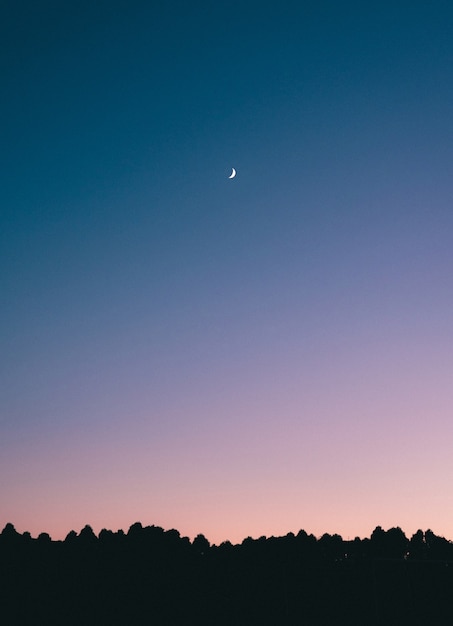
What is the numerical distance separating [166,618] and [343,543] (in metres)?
23.7

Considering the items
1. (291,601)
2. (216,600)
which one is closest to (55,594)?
(216,600)

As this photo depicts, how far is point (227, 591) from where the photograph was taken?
21562 mm

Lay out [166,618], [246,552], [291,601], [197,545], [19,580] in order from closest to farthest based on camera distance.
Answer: [291,601]
[166,618]
[19,580]
[246,552]
[197,545]

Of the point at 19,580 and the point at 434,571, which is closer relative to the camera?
the point at 434,571

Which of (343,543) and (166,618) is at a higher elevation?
(343,543)

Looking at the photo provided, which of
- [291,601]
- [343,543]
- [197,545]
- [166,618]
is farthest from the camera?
[197,545]

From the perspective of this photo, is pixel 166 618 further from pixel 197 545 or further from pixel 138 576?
pixel 197 545

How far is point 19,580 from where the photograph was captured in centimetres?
2348

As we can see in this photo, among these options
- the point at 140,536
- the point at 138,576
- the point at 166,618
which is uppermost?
the point at 140,536

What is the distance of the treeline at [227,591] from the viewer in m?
16.0

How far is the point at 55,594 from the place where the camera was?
2225 centimetres

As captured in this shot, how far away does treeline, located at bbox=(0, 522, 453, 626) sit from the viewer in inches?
630

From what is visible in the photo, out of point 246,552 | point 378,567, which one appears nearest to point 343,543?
point 246,552

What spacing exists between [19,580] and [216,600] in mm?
8800
